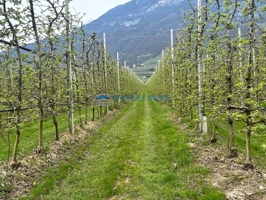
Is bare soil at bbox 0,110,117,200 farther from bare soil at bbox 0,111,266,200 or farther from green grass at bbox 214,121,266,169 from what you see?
green grass at bbox 214,121,266,169

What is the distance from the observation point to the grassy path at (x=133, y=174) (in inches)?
214

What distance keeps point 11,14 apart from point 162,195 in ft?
19.5

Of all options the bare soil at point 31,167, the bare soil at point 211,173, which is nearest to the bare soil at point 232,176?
the bare soil at point 211,173

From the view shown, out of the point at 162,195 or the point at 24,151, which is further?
the point at 24,151

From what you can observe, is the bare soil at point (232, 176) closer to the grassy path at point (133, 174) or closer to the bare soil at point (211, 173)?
the bare soil at point (211, 173)

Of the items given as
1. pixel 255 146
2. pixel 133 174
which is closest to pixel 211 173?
pixel 133 174

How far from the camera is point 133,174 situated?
655 cm

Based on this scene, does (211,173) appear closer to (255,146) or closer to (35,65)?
(255,146)

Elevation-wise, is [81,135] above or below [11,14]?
below

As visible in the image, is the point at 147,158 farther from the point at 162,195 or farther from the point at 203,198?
the point at 203,198

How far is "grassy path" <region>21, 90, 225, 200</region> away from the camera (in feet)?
17.8

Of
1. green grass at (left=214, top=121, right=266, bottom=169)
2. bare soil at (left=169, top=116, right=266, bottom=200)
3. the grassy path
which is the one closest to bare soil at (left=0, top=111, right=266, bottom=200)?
bare soil at (left=169, top=116, right=266, bottom=200)

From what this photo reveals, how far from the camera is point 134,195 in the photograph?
17.7ft

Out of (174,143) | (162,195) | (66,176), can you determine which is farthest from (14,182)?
(174,143)
